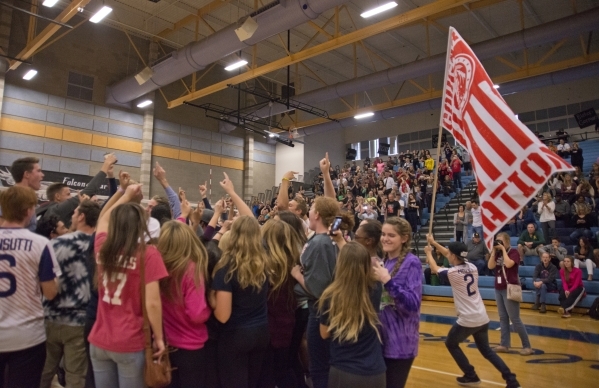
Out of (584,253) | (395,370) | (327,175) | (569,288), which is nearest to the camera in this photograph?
(395,370)

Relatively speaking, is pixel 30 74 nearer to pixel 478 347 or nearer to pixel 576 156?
pixel 478 347

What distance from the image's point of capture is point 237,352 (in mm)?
Result: 2656

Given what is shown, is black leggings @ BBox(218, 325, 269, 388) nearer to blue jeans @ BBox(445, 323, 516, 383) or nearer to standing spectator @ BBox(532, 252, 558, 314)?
blue jeans @ BBox(445, 323, 516, 383)

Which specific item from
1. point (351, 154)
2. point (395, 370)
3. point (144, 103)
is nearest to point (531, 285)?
point (395, 370)

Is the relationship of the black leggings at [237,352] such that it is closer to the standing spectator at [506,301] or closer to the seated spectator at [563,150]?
the standing spectator at [506,301]

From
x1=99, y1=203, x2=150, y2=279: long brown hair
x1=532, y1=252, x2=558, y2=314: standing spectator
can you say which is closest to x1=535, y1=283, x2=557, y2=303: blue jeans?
x1=532, y1=252, x2=558, y2=314: standing spectator

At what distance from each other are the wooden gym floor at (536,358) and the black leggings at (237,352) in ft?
8.65

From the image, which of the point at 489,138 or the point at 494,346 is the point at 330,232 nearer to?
the point at 489,138

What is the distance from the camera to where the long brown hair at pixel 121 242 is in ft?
7.66

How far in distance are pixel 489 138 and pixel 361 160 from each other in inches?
921

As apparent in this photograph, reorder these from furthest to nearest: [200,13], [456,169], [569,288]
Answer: [456,169] → [200,13] → [569,288]

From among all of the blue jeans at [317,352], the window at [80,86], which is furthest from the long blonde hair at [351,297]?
the window at [80,86]

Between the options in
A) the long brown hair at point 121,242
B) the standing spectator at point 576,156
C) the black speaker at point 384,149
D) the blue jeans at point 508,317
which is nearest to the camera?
the long brown hair at point 121,242

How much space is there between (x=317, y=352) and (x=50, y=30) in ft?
44.5
